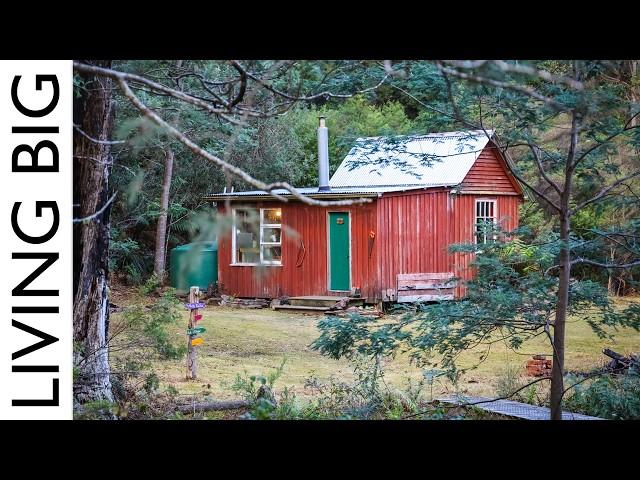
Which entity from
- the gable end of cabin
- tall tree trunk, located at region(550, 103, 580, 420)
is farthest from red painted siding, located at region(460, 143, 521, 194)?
tall tree trunk, located at region(550, 103, 580, 420)

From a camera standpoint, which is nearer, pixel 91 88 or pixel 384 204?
pixel 91 88

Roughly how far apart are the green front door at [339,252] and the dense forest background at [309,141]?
1343mm

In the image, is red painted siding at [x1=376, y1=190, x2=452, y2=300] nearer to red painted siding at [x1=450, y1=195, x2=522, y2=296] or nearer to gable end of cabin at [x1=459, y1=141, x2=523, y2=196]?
red painted siding at [x1=450, y1=195, x2=522, y2=296]

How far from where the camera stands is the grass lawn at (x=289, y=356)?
7180 mm

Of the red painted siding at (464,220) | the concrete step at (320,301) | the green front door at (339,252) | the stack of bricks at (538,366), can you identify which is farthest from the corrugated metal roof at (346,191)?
the stack of bricks at (538,366)

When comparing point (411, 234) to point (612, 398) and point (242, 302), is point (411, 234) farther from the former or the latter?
point (612, 398)

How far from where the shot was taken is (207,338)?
30.3ft

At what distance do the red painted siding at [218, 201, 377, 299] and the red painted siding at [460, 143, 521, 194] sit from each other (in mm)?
1749

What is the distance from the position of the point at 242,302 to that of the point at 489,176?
419 centimetres

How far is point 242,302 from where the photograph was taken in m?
11.6
